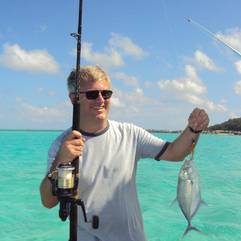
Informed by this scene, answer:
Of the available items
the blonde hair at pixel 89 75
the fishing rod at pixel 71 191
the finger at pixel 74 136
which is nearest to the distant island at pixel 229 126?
the blonde hair at pixel 89 75

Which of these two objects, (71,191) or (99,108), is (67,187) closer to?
(71,191)

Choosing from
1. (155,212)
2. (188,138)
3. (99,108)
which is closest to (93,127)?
(99,108)

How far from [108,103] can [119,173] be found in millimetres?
511

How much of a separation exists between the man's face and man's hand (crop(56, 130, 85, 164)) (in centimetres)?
30

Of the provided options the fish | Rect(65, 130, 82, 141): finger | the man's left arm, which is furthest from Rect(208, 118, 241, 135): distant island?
Rect(65, 130, 82, 141): finger

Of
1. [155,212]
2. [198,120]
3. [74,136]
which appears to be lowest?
[155,212]

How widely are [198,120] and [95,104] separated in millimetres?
740

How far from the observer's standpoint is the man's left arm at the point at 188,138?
3416 millimetres

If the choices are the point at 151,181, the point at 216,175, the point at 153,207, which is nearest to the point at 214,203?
the point at 153,207

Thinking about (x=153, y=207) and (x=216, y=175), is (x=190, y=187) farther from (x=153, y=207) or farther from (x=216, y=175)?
(x=216, y=175)

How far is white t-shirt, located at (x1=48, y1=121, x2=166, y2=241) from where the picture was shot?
334 centimetres

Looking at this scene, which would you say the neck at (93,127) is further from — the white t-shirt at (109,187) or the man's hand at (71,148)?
the man's hand at (71,148)

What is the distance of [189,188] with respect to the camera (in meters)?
3.65

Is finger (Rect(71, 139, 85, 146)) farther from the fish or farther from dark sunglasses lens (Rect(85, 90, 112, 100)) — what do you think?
the fish
